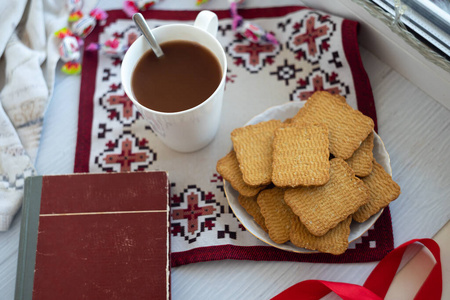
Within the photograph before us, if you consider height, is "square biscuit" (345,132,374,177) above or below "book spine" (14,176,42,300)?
above

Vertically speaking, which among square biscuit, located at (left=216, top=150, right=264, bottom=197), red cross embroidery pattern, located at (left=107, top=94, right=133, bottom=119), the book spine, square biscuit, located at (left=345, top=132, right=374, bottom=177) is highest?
square biscuit, located at (left=345, top=132, right=374, bottom=177)

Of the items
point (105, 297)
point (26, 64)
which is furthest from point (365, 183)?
point (26, 64)

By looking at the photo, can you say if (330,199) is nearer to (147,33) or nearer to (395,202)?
(395,202)

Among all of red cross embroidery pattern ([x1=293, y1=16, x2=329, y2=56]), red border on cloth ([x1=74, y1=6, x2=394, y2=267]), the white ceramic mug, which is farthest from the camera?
red cross embroidery pattern ([x1=293, y1=16, x2=329, y2=56])

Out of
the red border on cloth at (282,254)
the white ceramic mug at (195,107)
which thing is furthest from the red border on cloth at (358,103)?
the white ceramic mug at (195,107)

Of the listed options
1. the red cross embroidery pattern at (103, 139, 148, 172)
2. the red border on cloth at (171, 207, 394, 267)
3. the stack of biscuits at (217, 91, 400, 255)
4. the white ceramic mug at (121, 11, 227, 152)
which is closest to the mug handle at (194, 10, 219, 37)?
the white ceramic mug at (121, 11, 227, 152)

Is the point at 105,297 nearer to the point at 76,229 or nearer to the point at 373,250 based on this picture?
the point at 76,229

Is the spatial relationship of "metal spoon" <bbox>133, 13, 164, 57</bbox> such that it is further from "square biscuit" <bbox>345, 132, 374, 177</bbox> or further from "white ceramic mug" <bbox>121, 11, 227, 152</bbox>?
"square biscuit" <bbox>345, 132, 374, 177</bbox>

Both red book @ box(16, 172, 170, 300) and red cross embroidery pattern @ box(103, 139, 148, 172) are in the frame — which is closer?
red book @ box(16, 172, 170, 300)
